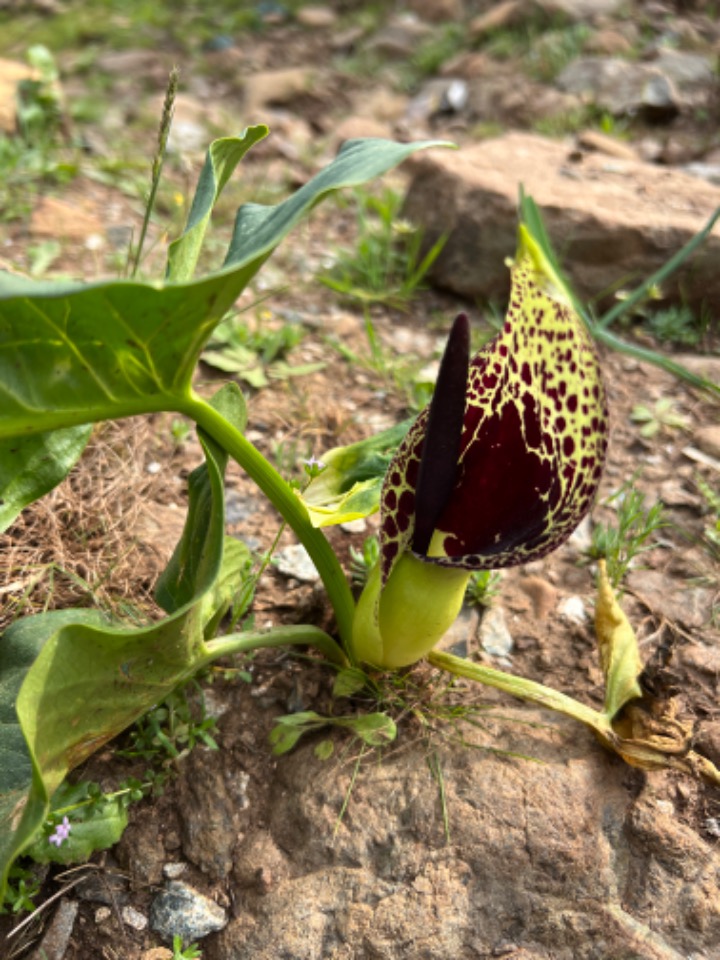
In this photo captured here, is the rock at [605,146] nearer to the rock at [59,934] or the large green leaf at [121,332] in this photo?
the large green leaf at [121,332]

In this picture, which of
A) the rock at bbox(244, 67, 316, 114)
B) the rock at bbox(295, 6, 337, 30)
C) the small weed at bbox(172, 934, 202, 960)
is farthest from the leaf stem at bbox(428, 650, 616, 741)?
the rock at bbox(295, 6, 337, 30)

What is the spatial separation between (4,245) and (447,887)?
233 cm

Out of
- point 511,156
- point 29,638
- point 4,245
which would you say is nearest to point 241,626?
point 29,638

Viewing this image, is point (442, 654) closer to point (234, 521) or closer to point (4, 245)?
point (234, 521)

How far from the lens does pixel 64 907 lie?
1359 mm

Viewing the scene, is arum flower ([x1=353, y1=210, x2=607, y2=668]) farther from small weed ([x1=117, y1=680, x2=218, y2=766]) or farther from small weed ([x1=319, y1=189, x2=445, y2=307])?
small weed ([x1=319, y1=189, x2=445, y2=307])

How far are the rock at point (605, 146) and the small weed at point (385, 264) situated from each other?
1.05m

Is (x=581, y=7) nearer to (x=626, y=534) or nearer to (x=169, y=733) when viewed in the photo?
(x=626, y=534)

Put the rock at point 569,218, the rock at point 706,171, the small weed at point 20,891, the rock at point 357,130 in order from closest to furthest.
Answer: the small weed at point 20,891, the rock at point 569,218, the rock at point 706,171, the rock at point 357,130

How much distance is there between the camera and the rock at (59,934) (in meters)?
1.31

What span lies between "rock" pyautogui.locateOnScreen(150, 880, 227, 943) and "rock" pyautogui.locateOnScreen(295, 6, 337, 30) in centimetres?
517

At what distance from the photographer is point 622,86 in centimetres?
416

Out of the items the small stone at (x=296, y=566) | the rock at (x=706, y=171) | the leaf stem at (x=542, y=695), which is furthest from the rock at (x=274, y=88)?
the leaf stem at (x=542, y=695)

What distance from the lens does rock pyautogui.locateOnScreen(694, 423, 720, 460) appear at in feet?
7.11
